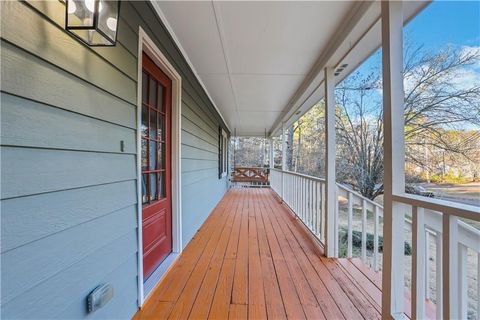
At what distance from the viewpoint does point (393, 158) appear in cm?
149

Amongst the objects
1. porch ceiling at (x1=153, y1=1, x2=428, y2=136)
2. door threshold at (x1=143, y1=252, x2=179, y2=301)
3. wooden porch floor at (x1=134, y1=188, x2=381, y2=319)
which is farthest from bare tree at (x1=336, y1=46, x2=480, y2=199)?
door threshold at (x1=143, y1=252, x2=179, y2=301)

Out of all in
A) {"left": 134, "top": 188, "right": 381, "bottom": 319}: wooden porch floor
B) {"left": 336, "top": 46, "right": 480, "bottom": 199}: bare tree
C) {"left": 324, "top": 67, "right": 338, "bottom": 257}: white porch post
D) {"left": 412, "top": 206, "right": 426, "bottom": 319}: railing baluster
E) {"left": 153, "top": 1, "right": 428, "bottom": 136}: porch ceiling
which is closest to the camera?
{"left": 412, "top": 206, "right": 426, "bottom": 319}: railing baluster

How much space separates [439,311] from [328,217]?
147 cm

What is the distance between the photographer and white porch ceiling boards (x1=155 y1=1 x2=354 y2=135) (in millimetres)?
1902

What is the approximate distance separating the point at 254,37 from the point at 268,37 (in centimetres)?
14

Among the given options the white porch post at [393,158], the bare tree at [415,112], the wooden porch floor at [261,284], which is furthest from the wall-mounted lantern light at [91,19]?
the bare tree at [415,112]

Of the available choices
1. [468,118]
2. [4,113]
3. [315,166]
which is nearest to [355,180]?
[468,118]

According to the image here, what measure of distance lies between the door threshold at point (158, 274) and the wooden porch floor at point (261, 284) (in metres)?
0.05

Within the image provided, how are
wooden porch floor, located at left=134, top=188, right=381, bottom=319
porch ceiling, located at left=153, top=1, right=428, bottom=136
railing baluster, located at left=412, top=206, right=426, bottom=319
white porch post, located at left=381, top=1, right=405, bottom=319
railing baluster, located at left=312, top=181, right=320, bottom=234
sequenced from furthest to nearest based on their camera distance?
1. railing baluster, located at left=312, top=181, right=320, bottom=234
2. porch ceiling, located at left=153, top=1, right=428, bottom=136
3. wooden porch floor, located at left=134, top=188, right=381, bottom=319
4. white porch post, located at left=381, top=1, right=405, bottom=319
5. railing baluster, located at left=412, top=206, right=426, bottom=319

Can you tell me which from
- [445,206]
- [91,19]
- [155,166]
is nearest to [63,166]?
[91,19]

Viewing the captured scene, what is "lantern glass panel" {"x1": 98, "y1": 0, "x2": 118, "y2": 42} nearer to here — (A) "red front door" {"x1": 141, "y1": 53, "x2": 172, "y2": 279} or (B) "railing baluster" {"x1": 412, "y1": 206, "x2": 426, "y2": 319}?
(A) "red front door" {"x1": 141, "y1": 53, "x2": 172, "y2": 279}

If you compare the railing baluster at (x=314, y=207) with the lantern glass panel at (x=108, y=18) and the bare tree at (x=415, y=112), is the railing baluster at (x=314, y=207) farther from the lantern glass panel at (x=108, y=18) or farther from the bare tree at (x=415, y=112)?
the lantern glass panel at (x=108, y=18)

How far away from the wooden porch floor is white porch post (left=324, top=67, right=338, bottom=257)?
31 centimetres

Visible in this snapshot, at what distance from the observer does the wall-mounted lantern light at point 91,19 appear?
100cm
